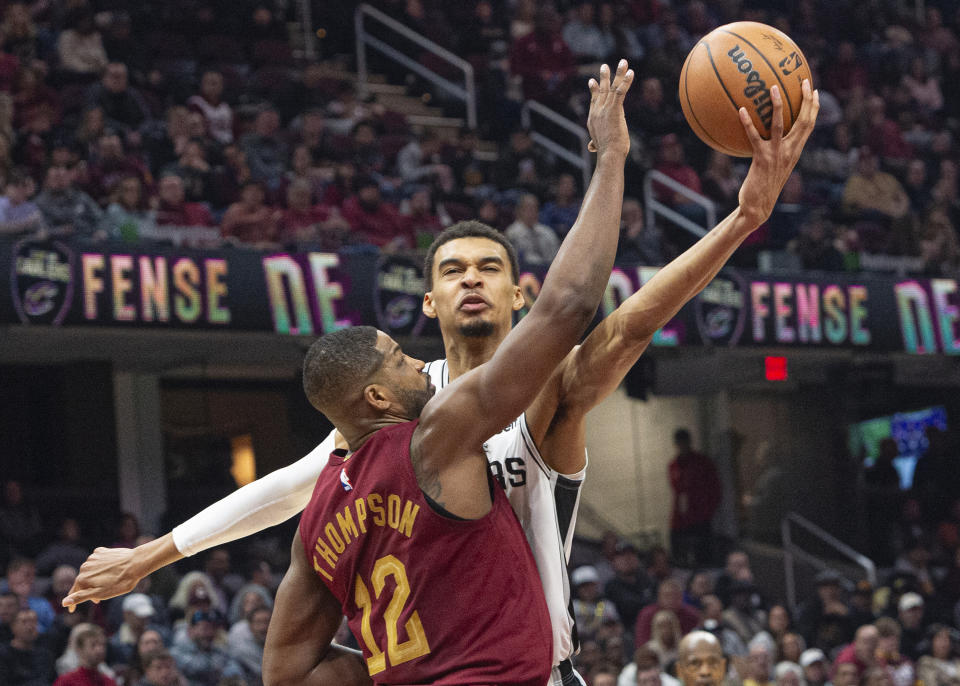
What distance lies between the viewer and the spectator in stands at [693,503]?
1469cm

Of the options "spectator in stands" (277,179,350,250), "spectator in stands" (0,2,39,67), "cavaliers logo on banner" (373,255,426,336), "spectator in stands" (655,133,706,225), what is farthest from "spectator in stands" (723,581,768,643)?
"spectator in stands" (0,2,39,67)

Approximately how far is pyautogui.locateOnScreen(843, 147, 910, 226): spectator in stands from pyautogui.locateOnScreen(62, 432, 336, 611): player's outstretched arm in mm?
12349

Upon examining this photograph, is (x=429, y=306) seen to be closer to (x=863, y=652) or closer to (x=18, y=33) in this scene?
(x=863, y=652)

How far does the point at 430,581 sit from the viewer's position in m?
3.40

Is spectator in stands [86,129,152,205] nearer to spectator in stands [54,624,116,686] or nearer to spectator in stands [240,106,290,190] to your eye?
spectator in stands [240,106,290,190]

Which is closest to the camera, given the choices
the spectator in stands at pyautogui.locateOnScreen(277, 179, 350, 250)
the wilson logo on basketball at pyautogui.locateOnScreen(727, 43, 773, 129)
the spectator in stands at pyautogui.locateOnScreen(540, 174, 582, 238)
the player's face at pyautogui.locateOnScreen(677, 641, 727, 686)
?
the wilson logo on basketball at pyautogui.locateOnScreen(727, 43, 773, 129)

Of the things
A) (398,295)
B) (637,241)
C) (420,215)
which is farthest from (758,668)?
(420,215)

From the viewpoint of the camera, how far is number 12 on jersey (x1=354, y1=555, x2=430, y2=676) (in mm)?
3430

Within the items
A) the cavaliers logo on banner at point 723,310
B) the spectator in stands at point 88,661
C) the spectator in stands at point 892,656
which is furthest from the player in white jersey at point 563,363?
the cavaliers logo on banner at point 723,310

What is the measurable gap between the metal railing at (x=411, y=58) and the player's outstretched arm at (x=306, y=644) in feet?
40.8

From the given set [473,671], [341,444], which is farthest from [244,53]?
[473,671]

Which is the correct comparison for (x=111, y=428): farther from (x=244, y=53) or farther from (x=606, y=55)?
(x=606, y=55)

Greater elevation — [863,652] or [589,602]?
[589,602]

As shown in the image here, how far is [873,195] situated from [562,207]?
4.14m
